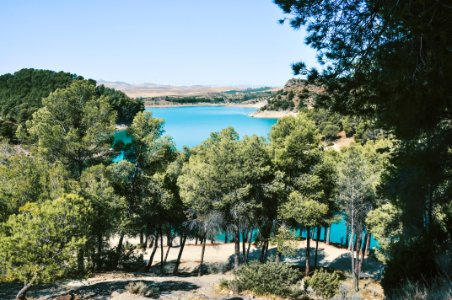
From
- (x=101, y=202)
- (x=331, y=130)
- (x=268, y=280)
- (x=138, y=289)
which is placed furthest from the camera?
(x=331, y=130)

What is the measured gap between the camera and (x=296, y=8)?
8727mm

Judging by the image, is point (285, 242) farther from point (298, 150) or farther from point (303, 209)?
point (298, 150)

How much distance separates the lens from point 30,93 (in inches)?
3612

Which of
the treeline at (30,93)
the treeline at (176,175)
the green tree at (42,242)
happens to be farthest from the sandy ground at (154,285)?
the treeline at (30,93)

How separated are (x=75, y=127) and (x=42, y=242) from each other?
384 inches

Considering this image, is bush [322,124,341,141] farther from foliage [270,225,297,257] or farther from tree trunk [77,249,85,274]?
tree trunk [77,249,85,274]

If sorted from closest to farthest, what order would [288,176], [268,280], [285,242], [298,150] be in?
[268,280]
[285,242]
[298,150]
[288,176]

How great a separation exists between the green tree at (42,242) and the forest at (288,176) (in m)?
0.05

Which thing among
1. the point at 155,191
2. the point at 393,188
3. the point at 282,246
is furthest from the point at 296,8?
the point at 155,191

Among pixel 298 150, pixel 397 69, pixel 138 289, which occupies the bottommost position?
pixel 138 289

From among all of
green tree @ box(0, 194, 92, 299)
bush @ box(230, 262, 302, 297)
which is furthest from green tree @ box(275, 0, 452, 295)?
green tree @ box(0, 194, 92, 299)

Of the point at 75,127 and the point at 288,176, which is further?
the point at 288,176

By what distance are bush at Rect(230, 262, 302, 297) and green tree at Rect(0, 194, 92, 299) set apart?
304 inches

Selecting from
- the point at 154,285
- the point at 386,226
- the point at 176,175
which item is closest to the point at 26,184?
the point at 154,285
